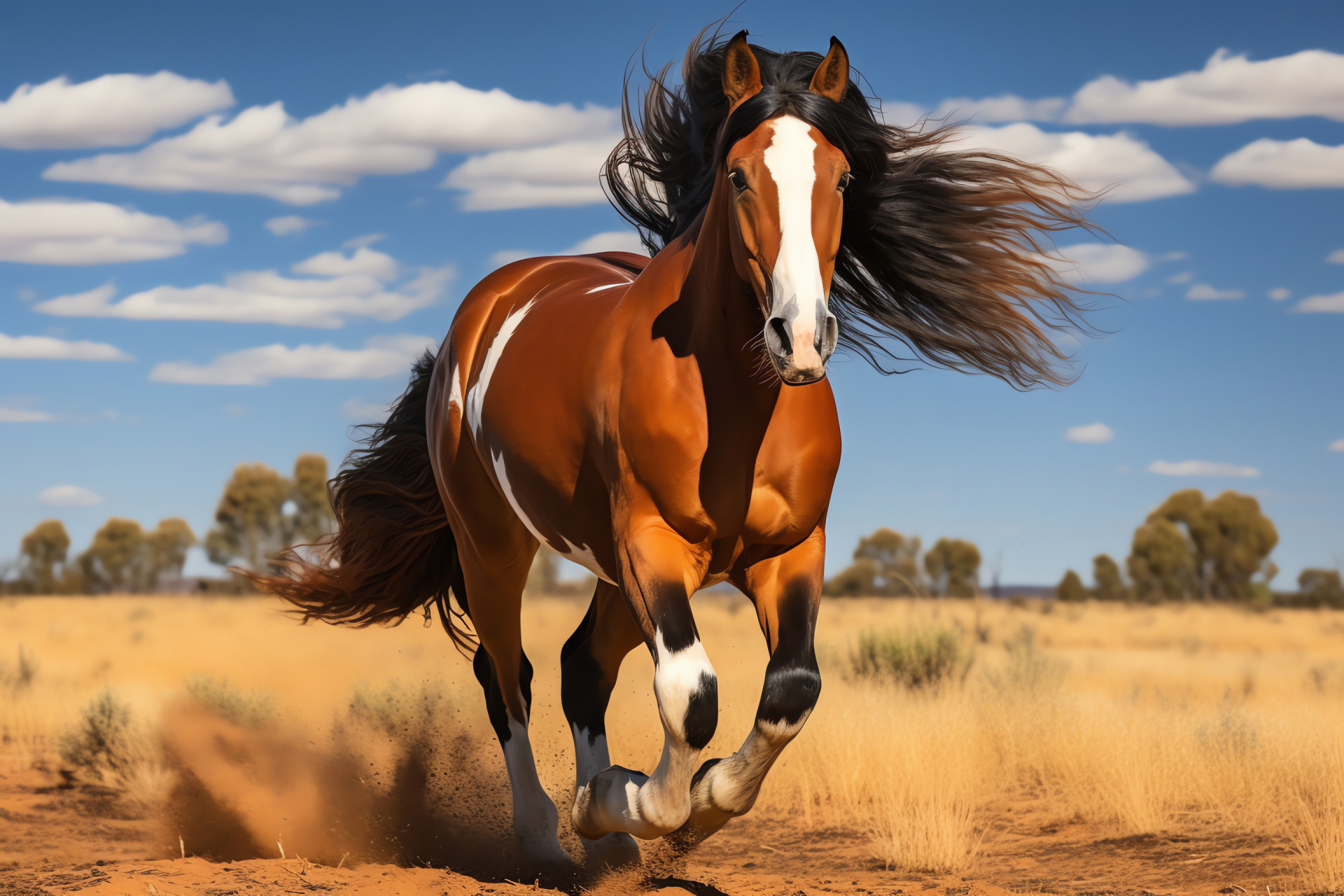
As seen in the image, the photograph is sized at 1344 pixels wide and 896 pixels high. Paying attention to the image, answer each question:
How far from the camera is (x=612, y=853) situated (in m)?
5.12

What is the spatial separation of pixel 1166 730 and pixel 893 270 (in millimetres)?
5787

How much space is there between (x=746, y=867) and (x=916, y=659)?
20.4 ft

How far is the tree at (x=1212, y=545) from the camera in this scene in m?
40.9

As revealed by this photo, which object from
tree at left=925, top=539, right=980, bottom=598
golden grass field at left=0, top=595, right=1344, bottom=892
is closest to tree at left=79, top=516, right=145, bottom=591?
golden grass field at left=0, top=595, right=1344, bottom=892

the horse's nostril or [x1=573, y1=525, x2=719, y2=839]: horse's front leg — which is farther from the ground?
the horse's nostril

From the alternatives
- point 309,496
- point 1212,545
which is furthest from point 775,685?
point 1212,545

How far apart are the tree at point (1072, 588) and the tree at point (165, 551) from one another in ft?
111

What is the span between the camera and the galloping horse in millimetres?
3682

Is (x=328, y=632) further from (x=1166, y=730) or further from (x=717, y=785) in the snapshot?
(x=717, y=785)

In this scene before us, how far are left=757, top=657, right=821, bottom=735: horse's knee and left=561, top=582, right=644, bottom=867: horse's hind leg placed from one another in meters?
1.46

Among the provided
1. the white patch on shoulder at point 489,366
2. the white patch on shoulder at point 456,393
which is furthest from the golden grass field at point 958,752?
the white patch on shoulder at point 489,366

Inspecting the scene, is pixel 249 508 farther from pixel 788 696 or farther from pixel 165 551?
pixel 788 696

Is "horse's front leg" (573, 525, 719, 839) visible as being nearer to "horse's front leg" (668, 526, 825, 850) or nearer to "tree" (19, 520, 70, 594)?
"horse's front leg" (668, 526, 825, 850)

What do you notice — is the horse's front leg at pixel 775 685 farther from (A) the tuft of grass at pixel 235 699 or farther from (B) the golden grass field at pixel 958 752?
(A) the tuft of grass at pixel 235 699
